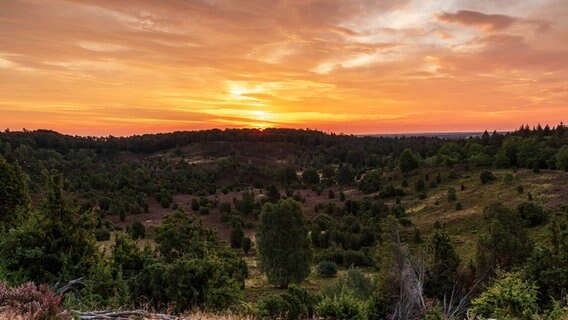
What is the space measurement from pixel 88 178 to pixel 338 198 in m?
59.7

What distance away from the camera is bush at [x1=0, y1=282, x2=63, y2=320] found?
8.09 metres

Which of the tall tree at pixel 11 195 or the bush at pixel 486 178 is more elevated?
the tall tree at pixel 11 195

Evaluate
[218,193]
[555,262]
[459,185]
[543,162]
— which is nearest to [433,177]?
[459,185]

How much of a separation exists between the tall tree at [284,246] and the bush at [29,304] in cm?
3420

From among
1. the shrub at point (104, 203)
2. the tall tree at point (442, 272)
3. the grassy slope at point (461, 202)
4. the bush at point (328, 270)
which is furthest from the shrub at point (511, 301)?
the shrub at point (104, 203)

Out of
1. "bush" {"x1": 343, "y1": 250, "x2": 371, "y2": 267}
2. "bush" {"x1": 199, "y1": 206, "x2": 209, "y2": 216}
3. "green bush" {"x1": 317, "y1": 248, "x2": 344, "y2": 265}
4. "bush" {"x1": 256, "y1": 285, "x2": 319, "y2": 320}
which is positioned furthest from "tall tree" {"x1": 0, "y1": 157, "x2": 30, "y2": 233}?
"bush" {"x1": 199, "y1": 206, "x2": 209, "y2": 216}

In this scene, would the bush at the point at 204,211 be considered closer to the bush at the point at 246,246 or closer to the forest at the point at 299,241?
the forest at the point at 299,241

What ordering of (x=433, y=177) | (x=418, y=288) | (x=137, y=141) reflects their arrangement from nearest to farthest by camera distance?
1. (x=418, y=288)
2. (x=433, y=177)
3. (x=137, y=141)

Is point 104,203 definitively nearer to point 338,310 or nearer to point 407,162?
point 407,162

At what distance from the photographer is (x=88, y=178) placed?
99.8 meters

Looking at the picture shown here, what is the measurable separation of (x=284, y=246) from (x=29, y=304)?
35.2m

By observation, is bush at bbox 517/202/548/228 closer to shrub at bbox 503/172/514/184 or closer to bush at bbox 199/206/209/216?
shrub at bbox 503/172/514/184

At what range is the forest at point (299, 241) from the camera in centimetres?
1447

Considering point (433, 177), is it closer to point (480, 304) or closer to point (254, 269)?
point (254, 269)
